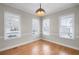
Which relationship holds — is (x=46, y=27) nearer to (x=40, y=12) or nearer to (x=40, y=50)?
(x=40, y=12)

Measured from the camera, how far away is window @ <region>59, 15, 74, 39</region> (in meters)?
1.27

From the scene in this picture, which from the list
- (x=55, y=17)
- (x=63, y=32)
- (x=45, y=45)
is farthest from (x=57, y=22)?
(x=45, y=45)

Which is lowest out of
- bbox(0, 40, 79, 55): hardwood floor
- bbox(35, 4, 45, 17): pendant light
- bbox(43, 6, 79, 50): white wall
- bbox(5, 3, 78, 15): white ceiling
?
bbox(0, 40, 79, 55): hardwood floor

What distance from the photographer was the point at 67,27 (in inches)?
50.9

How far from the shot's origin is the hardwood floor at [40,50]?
4.08 ft

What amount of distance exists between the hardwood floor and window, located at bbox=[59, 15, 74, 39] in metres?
0.20


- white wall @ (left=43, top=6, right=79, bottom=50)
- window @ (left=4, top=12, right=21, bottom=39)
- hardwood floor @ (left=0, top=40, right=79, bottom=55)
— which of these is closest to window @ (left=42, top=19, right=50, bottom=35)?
white wall @ (left=43, top=6, right=79, bottom=50)

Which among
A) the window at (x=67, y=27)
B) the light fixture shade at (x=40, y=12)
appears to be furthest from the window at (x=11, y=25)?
the window at (x=67, y=27)

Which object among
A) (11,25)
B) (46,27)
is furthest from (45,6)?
(11,25)

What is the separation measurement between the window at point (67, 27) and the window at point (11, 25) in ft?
A: 2.34

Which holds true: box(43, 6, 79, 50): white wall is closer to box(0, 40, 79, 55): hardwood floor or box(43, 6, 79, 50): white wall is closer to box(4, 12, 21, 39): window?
box(0, 40, 79, 55): hardwood floor

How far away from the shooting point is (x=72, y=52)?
1236 mm

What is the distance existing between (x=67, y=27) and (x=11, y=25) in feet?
2.93
